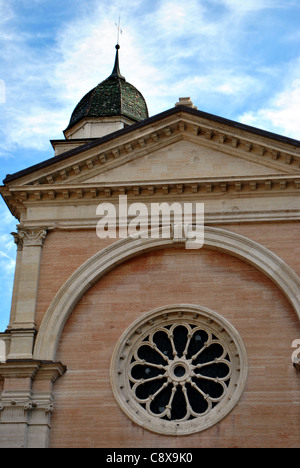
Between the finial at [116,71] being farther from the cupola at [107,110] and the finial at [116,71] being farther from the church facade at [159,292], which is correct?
the church facade at [159,292]

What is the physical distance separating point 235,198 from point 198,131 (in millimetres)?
2360

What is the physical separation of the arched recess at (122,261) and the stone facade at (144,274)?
0.03 metres

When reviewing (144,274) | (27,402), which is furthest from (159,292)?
(27,402)

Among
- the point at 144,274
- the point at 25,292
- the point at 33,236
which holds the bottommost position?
the point at 25,292

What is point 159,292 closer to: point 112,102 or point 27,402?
point 27,402

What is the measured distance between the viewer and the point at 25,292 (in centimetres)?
2064

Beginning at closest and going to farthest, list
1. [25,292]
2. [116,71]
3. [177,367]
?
[177,367], [25,292], [116,71]

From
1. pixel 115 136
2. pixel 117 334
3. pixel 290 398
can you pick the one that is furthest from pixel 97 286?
pixel 290 398

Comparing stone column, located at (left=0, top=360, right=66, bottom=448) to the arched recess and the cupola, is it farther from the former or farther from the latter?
the cupola

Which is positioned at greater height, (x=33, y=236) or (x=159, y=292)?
(x=33, y=236)

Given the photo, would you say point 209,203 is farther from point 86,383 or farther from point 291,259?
point 86,383

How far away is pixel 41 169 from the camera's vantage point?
2192 centimetres

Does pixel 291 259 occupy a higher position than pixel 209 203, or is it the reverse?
pixel 209 203
